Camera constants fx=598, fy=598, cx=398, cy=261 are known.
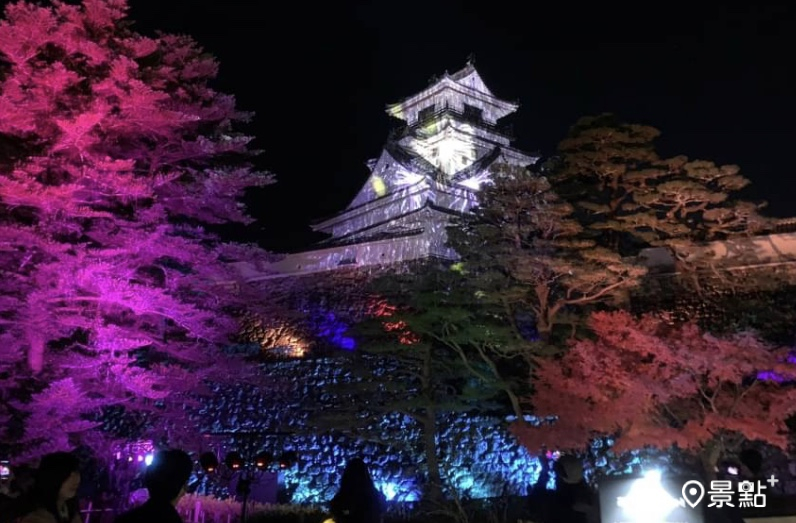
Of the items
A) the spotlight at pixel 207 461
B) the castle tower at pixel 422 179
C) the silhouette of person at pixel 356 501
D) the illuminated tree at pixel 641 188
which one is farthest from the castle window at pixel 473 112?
the silhouette of person at pixel 356 501

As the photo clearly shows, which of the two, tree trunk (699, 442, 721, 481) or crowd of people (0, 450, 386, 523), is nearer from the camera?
crowd of people (0, 450, 386, 523)

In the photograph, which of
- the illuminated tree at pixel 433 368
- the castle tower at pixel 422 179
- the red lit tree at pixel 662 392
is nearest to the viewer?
the red lit tree at pixel 662 392

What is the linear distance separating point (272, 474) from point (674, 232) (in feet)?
36.1

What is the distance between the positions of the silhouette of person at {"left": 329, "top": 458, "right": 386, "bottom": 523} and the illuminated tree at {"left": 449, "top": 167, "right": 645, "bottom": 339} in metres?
8.16

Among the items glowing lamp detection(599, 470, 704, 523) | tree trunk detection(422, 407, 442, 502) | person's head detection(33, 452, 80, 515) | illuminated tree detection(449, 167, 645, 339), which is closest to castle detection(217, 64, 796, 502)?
tree trunk detection(422, 407, 442, 502)

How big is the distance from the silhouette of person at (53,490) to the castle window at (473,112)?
26.0 meters

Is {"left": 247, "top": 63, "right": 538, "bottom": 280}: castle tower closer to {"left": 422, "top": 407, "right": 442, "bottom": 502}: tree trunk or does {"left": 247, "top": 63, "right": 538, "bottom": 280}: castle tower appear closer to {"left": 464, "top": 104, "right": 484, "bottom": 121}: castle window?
{"left": 464, "top": 104, "right": 484, "bottom": 121}: castle window

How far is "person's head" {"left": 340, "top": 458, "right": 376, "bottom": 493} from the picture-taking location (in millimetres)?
3990

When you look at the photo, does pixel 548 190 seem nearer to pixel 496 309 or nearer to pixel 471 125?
pixel 496 309

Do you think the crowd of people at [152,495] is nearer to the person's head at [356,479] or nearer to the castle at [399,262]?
the person's head at [356,479]

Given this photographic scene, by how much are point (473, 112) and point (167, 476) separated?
27785 millimetres


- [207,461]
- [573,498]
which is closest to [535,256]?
[573,498]

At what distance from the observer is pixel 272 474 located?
14.6 m

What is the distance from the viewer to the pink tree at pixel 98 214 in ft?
30.6
